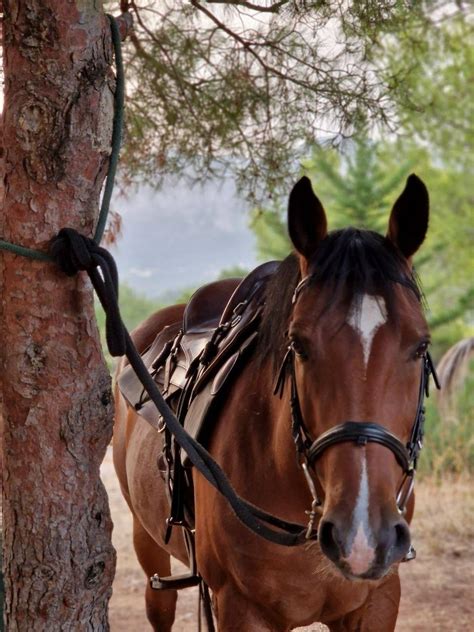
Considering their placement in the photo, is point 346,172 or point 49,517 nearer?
point 49,517

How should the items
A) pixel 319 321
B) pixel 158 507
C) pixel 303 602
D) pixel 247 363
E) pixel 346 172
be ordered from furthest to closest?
pixel 346 172 < pixel 158 507 < pixel 247 363 < pixel 303 602 < pixel 319 321

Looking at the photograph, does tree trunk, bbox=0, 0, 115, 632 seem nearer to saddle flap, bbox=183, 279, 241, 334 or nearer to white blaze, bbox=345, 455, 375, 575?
white blaze, bbox=345, 455, 375, 575

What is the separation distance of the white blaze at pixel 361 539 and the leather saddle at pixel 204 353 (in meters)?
0.83

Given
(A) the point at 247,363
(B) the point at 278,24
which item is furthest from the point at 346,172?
(A) the point at 247,363

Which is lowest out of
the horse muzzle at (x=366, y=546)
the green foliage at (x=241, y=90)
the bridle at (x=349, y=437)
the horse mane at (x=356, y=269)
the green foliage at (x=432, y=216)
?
the horse muzzle at (x=366, y=546)

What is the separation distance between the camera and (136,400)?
3.06 m

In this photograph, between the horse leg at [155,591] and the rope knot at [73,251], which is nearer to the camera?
the rope knot at [73,251]

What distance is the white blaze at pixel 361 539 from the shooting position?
1490 millimetres

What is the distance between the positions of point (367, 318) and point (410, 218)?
32cm

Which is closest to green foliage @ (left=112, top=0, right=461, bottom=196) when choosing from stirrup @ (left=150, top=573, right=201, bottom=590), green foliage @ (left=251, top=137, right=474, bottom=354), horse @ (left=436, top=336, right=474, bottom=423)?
stirrup @ (left=150, top=573, right=201, bottom=590)

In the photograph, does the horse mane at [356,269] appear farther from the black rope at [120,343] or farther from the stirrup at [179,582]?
the stirrup at [179,582]

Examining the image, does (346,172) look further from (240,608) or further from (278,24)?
(240,608)

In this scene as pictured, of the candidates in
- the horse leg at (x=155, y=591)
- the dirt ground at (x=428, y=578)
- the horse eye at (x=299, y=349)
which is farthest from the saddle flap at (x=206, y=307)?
the dirt ground at (x=428, y=578)

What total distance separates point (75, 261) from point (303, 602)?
102cm
